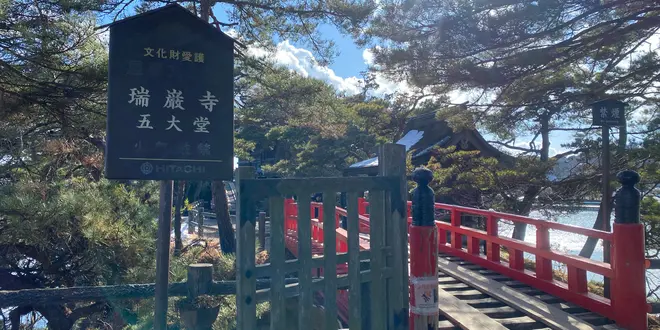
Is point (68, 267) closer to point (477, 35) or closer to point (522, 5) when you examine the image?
point (477, 35)

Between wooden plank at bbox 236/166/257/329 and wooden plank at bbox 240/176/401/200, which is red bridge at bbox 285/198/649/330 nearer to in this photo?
wooden plank at bbox 240/176/401/200

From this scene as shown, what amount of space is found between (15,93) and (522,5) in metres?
6.79

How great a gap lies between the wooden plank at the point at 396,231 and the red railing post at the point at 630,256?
2257mm

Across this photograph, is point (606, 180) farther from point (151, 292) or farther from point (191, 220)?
point (191, 220)

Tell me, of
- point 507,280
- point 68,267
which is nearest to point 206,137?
point 68,267

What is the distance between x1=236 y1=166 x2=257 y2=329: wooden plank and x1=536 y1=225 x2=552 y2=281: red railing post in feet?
12.8

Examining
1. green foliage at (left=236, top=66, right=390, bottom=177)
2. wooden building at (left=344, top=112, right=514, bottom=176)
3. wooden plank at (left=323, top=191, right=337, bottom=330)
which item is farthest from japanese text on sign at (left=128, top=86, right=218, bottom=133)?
wooden building at (left=344, top=112, right=514, bottom=176)

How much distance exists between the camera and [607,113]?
18.6ft

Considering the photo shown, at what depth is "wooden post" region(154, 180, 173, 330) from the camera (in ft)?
10.4

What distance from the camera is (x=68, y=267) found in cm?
582

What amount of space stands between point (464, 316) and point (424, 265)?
5.29 ft

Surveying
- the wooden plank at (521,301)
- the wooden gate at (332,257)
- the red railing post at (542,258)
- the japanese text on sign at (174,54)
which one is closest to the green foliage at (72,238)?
the japanese text on sign at (174,54)

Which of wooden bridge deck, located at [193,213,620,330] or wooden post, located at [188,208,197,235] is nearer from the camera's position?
wooden bridge deck, located at [193,213,620,330]

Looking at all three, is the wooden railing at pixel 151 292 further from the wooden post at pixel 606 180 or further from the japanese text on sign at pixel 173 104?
the wooden post at pixel 606 180
